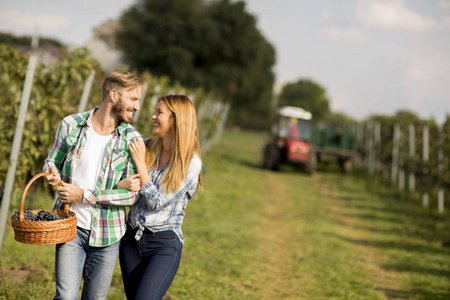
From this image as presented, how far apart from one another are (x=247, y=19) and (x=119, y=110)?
137ft

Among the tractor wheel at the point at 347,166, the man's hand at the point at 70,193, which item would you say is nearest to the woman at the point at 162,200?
the man's hand at the point at 70,193

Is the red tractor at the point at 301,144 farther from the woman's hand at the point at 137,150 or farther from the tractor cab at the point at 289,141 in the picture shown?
the woman's hand at the point at 137,150

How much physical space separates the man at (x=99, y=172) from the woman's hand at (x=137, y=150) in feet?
0.19

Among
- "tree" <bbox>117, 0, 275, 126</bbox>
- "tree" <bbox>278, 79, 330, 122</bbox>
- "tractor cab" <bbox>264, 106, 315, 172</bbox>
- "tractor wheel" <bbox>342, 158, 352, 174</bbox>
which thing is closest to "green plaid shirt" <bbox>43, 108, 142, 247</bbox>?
"tractor cab" <bbox>264, 106, 315, 172</bbox>

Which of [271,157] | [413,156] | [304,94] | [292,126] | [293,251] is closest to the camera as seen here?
[293,251]

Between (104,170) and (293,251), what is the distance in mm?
4825

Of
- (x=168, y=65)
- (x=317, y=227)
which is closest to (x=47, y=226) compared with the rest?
(x=317, y=227)

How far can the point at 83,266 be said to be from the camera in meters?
2.96

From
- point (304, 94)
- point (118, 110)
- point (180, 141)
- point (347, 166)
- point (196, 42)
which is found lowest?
point (347, 166)

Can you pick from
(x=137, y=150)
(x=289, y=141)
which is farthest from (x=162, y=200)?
(x=289, y=141)

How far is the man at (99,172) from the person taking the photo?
2.85 meters

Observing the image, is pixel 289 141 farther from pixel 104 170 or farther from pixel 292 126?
pixel 104 170

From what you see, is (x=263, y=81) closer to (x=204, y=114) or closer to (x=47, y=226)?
(x=204, y=114)

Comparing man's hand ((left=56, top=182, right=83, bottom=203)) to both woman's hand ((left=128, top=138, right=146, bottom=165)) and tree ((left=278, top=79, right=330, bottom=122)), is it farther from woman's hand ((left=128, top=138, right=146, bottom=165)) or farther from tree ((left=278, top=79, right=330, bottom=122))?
tree ((left=278, top=79, right=330, bottom=122))
